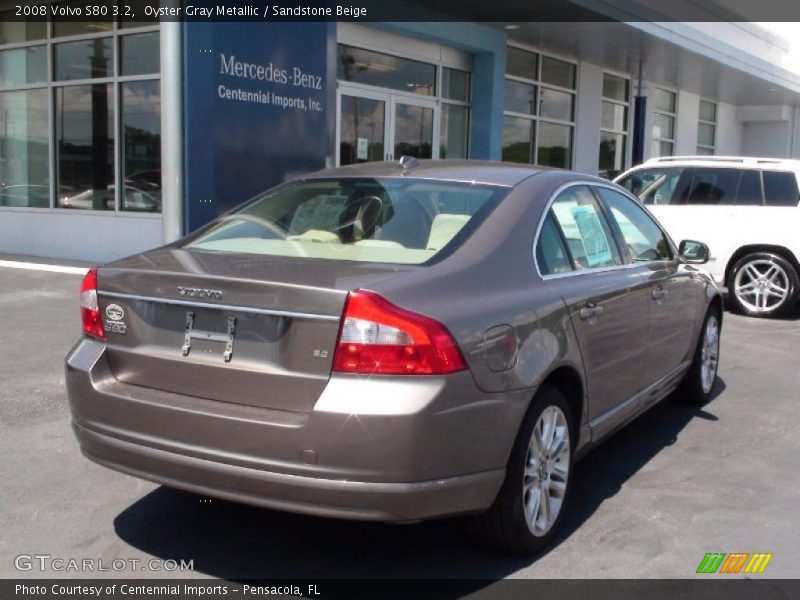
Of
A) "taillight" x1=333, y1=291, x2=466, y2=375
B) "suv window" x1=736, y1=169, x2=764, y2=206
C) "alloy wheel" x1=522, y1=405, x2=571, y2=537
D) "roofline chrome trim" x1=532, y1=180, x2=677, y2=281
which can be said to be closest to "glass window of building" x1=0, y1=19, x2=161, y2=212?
"suv window" x1=736, y1=169, x2=764, y2=206

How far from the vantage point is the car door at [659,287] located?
4926 millimetres

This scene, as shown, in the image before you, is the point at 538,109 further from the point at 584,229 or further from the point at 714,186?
the point at 584,229

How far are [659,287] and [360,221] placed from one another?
1957 mm

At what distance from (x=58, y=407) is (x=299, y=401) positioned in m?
3.04

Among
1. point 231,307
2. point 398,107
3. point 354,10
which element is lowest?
point 231,307

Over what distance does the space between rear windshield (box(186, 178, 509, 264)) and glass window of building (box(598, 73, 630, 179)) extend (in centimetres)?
1630

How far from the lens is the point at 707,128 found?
89.3ft

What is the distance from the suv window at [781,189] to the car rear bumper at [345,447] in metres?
7.87

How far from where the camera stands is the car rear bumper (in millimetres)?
3043

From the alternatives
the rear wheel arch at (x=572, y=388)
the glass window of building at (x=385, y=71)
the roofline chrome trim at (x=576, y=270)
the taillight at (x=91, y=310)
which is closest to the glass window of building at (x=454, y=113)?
the glass window of building at (x=385, y=71)

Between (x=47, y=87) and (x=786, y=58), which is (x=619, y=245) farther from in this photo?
(x=786, y=58)

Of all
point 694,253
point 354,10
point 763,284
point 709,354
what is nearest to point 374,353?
point 694,253

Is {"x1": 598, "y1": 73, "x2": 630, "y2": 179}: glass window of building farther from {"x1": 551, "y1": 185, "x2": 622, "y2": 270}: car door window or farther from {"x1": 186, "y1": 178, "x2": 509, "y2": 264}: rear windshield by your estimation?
{"x1": 186, "y1": 178, "x2": 509, "y2": 264}: rear windshield

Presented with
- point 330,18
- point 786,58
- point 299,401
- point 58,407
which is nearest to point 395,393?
point 299,401
